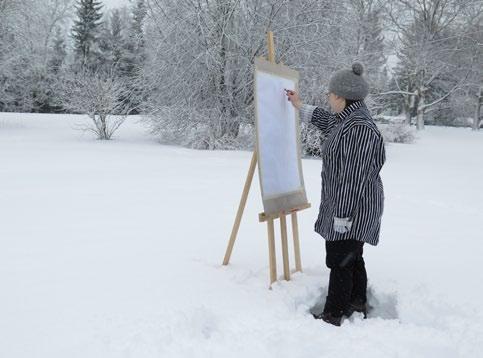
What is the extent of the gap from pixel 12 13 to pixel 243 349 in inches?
776

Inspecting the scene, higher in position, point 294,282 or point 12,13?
point 12,13

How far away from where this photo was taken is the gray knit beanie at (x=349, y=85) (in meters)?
3.16

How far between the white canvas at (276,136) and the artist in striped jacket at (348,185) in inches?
17.6

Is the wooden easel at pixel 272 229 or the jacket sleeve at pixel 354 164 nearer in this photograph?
the jacket sleeve at pixel 354 164

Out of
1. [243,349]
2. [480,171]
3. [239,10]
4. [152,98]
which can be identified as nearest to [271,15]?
[239,10]

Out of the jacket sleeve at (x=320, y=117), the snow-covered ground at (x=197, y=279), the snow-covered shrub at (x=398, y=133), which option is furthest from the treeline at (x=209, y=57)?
the jacket sleeve at (x=320, y=117)

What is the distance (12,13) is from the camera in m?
19.0

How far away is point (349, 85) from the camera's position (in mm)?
3166

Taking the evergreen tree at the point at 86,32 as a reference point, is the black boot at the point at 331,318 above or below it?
below

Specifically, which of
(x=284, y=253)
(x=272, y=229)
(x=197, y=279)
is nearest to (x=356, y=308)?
(x=284, y=253)

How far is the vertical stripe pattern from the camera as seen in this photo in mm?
3027

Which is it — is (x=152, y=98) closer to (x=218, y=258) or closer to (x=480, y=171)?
(x=480, y=171)

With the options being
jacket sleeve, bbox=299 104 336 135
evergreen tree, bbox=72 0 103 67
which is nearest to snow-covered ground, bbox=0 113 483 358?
jacket sleeve, bbox=299 104 336 135

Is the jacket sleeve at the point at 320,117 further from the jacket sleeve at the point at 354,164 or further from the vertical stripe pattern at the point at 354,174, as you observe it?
the jacket sleeve at the point at 354,164
